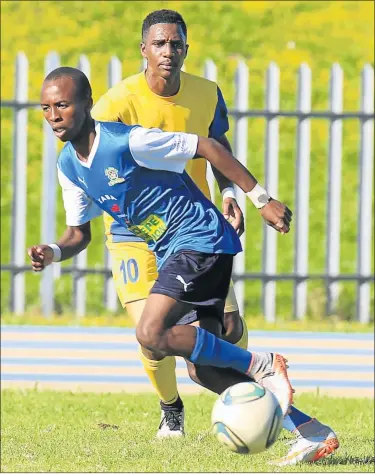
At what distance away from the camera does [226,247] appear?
241 inches

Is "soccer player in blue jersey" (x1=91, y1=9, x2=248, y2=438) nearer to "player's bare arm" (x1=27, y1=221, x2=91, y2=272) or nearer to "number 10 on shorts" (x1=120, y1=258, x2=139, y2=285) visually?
"number 10 on shorts" (x1=120, y1=258, x2=139, y2=285)

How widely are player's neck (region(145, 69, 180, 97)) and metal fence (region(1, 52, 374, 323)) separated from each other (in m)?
4.81

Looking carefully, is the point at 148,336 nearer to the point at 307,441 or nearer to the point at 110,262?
the point at 307,441

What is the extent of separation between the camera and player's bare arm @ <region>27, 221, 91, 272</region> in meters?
6.38

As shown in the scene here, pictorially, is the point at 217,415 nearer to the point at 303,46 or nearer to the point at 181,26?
the point at 181,26

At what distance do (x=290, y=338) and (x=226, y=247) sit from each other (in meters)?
4.69

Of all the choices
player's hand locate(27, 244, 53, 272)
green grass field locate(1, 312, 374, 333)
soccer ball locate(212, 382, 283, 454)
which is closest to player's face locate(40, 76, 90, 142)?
Answer: player's hand locate(27, 244, 53, 272)

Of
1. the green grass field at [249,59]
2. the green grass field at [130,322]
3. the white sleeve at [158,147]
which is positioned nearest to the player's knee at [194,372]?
the white sleeve at [158,147]

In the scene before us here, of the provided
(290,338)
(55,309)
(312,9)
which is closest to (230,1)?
(312,9)

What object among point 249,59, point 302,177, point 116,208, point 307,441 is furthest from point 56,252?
point 249,59

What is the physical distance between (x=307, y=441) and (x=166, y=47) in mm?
2198

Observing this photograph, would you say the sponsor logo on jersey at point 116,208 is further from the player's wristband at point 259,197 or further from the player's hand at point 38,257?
the player's wristband at point 259,197

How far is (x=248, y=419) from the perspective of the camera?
5680 millimetres

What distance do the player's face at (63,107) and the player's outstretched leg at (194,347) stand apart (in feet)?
2.96
